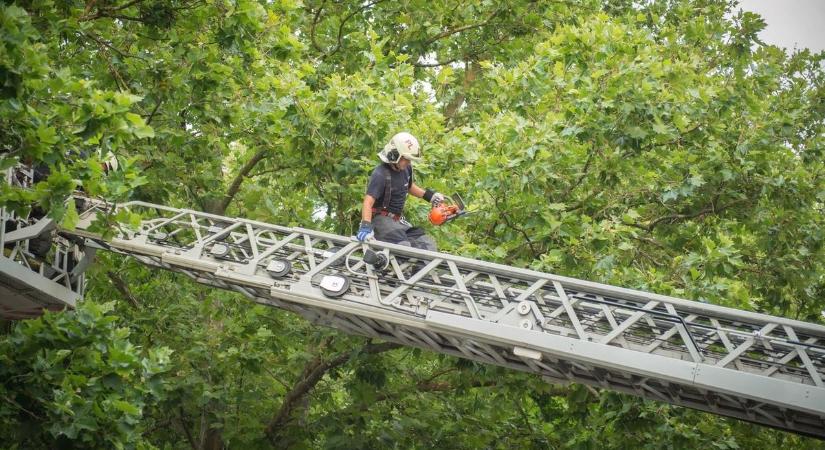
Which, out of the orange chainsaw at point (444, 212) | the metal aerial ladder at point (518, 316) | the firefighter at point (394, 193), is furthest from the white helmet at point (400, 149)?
the metal aerial ladder at point (518, 316)

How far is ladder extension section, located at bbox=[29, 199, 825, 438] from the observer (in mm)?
8664

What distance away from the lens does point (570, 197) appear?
1345 cm

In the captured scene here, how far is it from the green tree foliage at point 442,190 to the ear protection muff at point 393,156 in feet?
5.52

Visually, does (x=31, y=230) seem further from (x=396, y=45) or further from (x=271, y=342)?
(x=396, y=45)

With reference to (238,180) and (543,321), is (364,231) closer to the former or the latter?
(543,321)

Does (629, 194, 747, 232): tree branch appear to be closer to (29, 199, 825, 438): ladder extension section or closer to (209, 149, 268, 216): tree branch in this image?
(29, 199, 825, 438): ladder extension section

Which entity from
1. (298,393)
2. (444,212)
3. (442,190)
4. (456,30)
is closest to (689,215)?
(442,190)

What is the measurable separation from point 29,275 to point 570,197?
695cm

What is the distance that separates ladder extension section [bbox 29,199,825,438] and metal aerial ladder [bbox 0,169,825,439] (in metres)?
0.01

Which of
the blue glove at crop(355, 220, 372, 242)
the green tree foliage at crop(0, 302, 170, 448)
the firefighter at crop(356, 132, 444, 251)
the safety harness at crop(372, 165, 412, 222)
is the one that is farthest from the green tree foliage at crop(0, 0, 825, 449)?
the blue glove at crop(355, 220, 372, 242)

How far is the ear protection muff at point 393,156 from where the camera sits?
11172 millimetres

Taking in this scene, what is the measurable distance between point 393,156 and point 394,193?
16.9 inches

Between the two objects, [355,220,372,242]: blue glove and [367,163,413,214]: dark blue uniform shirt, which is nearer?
[355,220,372,242]: blue glove

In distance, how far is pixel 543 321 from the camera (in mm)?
9539
